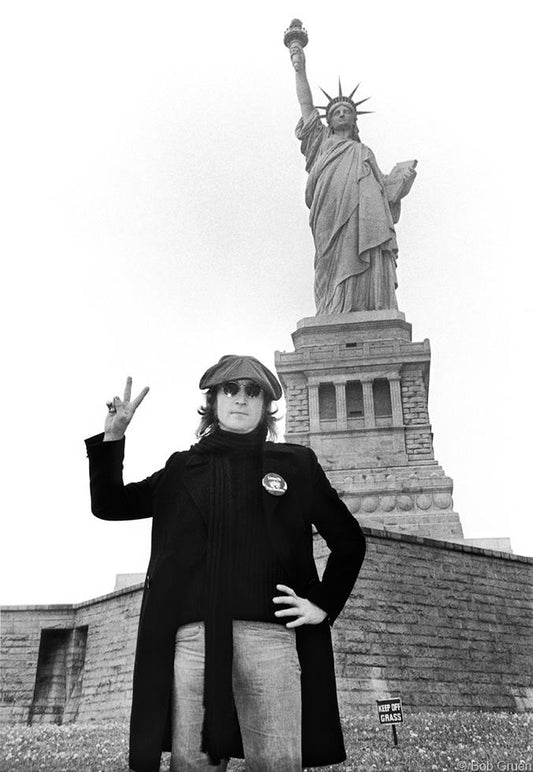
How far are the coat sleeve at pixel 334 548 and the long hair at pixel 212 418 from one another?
381mm

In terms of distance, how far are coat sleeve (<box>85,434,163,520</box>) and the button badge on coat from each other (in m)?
0.69

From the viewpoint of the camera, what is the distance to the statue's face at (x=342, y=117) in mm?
33031

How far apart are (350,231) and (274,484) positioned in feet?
91.9

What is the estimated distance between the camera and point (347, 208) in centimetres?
3075

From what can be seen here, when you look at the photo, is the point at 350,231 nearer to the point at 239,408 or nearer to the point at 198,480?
the point at 239,408

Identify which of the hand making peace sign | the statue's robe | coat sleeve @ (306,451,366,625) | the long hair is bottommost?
coat sleeve @ (306,451,366,625)

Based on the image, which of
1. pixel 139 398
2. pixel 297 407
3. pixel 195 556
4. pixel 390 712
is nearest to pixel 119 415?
pixel 139 398

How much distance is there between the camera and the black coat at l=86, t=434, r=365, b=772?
3.21 m

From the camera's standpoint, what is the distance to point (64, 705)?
15.8m

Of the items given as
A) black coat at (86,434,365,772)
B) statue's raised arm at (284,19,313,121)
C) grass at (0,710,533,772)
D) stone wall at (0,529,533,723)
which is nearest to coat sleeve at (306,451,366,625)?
black coat at (86,434,365,772)

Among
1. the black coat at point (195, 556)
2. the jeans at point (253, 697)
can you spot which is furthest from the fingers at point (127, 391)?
the jeans at point (253, 697)

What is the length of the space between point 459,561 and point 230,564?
41.8ft

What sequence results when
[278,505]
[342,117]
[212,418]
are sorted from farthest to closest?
[342,117] → [212,418] → [278,505]

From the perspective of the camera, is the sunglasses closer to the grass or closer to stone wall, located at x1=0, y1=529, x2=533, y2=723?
the grass
